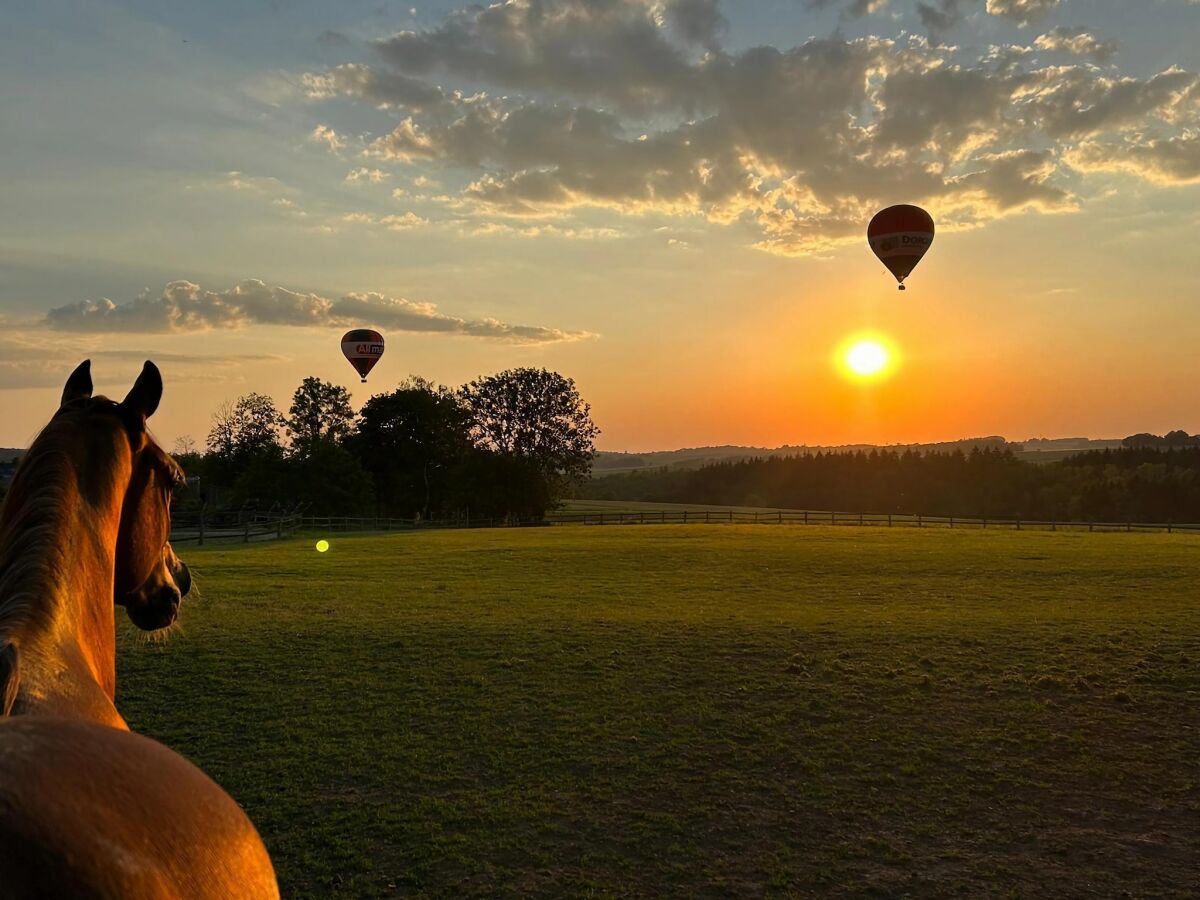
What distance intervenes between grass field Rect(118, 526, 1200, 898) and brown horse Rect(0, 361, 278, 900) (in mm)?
3328

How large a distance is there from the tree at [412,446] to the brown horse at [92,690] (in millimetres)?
77607

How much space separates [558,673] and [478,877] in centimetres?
599

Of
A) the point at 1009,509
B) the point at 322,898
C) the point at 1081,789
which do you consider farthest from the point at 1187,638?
the point at 1009,509

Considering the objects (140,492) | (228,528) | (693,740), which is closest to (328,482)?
(228,528)

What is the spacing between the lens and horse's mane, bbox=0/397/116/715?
2.49 m

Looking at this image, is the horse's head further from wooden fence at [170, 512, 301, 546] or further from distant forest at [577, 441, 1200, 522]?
distant forest at [577, 441, 1200, 522]

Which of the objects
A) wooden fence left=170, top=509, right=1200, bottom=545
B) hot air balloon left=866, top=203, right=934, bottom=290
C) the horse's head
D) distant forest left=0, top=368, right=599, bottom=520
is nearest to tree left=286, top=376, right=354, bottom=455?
distant forest left=0, top=368, right=599, bottom=520

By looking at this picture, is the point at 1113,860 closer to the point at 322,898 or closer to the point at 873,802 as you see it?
the point at 873,802

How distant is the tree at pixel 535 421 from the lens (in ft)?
266

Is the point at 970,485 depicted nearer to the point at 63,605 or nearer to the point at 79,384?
the point at 79,384

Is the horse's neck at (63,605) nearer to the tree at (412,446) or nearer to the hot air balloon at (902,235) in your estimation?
the hot air balloon at (902,235)

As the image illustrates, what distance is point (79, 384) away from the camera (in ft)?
10.9

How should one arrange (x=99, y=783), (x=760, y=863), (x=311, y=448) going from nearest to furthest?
(x=99, y=783), (x=760, y=863), (x=311, y=448)

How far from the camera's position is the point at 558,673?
11680mm
